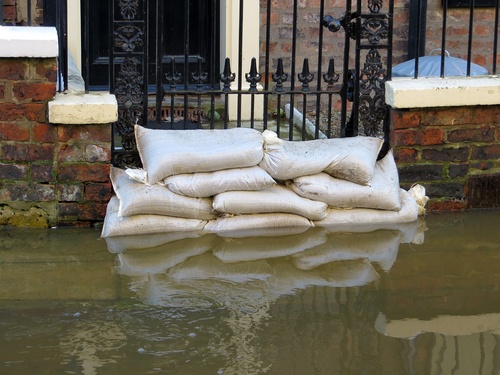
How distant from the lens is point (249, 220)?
546 centimetres

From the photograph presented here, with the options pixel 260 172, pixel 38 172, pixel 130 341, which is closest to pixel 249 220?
pixel 260 172

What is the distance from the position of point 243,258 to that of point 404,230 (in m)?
1.05

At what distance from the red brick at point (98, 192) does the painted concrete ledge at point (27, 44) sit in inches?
30.0

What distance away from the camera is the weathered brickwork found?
5957mm

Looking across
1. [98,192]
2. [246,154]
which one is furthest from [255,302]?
[98,192]

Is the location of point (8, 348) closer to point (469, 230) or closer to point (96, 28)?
point (469, 230)

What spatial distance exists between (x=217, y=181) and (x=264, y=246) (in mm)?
432

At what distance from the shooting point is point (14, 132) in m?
5.49

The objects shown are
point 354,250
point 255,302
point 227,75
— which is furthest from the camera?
point 227,75

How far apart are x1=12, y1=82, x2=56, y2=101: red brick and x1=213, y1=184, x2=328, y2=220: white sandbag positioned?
1062 mm

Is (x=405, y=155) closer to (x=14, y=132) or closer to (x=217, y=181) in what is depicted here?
(x=217, y=181)

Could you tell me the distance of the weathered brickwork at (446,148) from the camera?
5.96 meters

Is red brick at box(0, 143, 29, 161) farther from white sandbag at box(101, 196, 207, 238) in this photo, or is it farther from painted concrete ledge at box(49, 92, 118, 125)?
white sandbag at box(101, 196, 207, 238)

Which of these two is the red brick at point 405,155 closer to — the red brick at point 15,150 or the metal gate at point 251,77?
the metal gate at point 251,77
